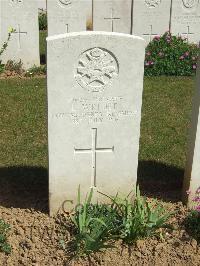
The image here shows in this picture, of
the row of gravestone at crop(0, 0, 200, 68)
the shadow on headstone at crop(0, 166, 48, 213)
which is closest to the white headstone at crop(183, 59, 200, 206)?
the shadow on headstone at crop(0, 166, 48, 213)

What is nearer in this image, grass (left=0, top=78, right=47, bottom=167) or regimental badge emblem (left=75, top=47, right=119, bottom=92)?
regimental badge emblem (left=75, top=47, right=119, bottom=92)

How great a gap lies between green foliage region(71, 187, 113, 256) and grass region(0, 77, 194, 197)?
4.33 feet

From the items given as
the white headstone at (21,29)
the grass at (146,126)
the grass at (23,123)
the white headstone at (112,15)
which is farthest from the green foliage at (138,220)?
the white headstone at (112,15)

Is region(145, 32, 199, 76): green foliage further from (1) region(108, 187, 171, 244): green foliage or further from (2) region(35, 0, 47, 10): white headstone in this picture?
(2) region(35, 0, 47, 10): white headstone

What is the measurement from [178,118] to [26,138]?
8.19ft

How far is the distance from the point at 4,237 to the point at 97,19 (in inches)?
281

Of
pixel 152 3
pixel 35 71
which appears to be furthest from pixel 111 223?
pixel 152 3

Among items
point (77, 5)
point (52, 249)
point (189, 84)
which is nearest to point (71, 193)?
point (52, 249)

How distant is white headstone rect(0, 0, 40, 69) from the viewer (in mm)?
9241

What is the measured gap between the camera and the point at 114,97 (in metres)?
4.07

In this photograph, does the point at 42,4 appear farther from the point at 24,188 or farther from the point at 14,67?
the point at 24,188

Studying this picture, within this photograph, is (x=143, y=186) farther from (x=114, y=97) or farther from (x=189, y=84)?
(x=189, y=84)

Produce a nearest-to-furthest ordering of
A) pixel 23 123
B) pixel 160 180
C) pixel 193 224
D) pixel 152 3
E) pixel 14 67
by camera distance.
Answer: pixel 193 224
pixel 160 180
pixel 23 123
pixel 14 67
pixel 152 3

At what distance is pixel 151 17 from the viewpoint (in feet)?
32.7
